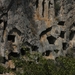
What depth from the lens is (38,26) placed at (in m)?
18.6

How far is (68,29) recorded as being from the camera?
20266 mm

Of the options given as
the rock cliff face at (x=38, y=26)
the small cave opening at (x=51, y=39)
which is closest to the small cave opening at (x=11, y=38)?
the rock cliff face at (x=38, y=26)

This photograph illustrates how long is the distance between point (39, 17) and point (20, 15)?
2014 mm

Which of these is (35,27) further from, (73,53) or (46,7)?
(73,53)

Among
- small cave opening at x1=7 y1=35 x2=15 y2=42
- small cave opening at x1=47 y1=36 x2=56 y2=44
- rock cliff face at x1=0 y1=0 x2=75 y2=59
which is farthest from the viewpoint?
small cave opening at x1=47 y1=36 x2=56 y2=44

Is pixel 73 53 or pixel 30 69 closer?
pixel 30 69

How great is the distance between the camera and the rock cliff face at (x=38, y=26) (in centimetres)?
1662

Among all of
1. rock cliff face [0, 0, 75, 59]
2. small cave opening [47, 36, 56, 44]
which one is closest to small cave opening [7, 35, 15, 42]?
rock cliff face [0, 0, 75, 59]

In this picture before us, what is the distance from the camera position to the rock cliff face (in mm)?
16625

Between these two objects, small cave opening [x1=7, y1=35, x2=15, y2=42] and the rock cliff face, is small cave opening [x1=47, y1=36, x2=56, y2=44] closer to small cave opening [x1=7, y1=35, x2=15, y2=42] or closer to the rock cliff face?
the rock cliff face

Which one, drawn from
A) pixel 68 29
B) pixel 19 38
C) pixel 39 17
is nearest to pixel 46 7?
pixel 39 17

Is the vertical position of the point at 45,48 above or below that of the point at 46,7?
A: below

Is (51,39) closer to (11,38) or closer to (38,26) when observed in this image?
(38,26)

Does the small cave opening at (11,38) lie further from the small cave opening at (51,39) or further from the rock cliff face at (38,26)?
the small cave opening at (51,39)
